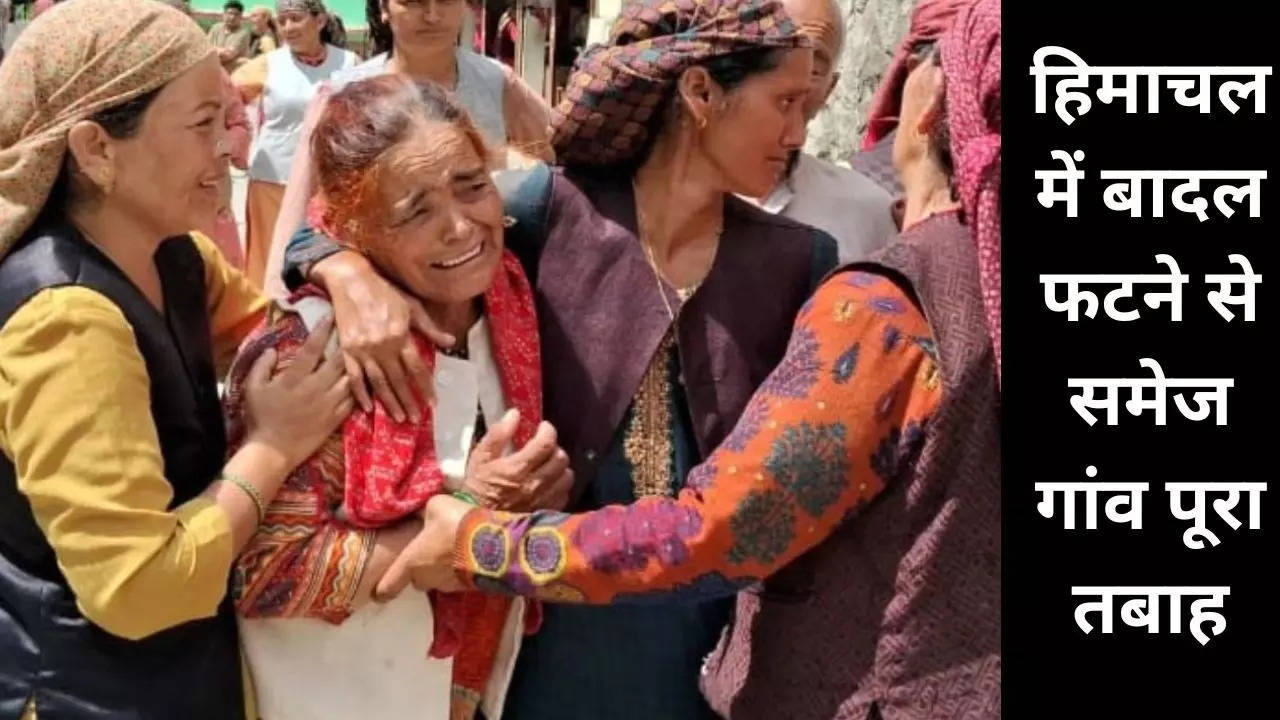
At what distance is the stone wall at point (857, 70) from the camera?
6312mm

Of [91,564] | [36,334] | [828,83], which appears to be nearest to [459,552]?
[91,564]

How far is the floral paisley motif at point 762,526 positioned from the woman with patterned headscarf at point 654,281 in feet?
1.47

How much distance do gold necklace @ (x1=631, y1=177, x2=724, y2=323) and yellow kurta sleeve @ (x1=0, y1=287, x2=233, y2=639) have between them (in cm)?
83

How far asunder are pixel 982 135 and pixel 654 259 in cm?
73

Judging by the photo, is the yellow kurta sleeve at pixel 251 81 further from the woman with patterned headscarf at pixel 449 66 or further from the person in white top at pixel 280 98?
the woman with patterned headscarf at pixel 449 66

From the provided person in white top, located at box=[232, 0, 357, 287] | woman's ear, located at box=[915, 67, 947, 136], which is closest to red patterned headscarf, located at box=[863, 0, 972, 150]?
woman's ear, located at box=[915, 67, 947, 136]

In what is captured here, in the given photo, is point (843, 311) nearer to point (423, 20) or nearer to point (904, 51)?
point (904, 51)

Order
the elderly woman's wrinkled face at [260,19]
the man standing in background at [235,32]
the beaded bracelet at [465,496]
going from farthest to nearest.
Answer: the elderly woman's wrinkled face at [260,19]
the man standing in background at [235,32]
the beaded bracelet at [465,496]

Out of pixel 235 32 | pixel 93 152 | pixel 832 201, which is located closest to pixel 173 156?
pixel 93 152

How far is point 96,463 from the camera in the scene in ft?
6.02

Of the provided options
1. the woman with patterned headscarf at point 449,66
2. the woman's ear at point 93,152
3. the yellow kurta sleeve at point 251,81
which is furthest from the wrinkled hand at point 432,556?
the yellow kurta sleeve at point 251,81

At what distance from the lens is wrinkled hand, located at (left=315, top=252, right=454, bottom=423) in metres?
2.09
